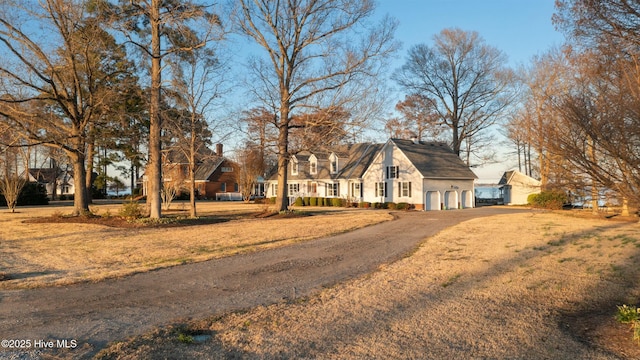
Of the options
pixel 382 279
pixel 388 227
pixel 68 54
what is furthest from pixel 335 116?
pixel 382 279

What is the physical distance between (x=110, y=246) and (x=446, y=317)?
33.0ft

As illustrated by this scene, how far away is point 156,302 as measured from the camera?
6.59 m

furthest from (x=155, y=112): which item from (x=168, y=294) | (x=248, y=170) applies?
(x=248, y=170)

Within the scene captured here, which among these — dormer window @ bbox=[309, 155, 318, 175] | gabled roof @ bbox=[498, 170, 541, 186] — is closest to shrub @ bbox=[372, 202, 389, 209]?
dormer window @ bbox=[309, 155, 318, 175]

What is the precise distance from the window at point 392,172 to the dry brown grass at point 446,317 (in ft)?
80.4

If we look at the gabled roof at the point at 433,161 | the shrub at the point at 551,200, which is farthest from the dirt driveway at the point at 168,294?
the gabled roof at the point at 433,161

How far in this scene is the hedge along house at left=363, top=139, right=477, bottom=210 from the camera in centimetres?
3325

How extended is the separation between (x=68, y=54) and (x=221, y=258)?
525 inches

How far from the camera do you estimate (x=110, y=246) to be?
40.6 ft

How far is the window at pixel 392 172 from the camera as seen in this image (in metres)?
34.8

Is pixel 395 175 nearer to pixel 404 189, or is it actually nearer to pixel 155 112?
pixel 404 189

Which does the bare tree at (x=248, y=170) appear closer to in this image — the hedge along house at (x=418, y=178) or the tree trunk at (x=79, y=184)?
the hedge along house at (x=418, y=178)

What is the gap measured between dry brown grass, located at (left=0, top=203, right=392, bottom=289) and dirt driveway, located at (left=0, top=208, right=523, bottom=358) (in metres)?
0.84

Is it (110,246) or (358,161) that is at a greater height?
(358,161)
